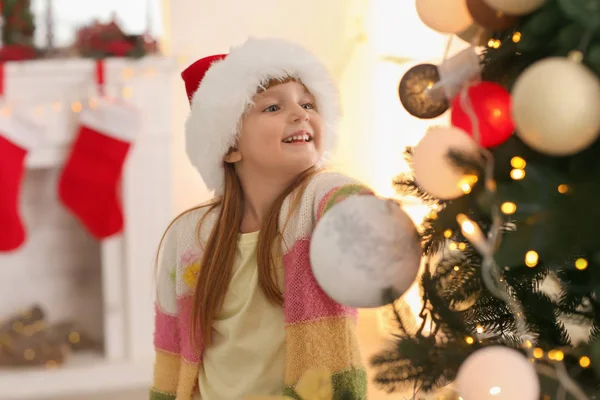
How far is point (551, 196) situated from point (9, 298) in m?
2.50

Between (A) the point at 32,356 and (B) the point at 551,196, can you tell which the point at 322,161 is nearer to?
(B) the point at 551,196

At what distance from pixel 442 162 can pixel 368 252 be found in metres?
0.12

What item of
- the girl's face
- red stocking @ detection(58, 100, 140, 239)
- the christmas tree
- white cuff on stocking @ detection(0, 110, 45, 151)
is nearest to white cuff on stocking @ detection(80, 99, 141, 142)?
red stocking @ detection(58, 100, 140, 239)

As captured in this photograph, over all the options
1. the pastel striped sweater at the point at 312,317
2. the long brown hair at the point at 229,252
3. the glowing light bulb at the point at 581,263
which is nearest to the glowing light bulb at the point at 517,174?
the glowing light bulb at the point at 581,263

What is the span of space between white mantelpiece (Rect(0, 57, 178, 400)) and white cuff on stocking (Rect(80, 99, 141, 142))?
0.05 metres

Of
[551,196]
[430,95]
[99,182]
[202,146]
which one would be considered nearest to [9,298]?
[99,182]

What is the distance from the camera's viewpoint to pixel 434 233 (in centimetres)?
82

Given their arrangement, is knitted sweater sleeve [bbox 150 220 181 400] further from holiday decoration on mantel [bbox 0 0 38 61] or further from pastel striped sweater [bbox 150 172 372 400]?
holiday decoration on mantel [bbox 0 0 38 61]

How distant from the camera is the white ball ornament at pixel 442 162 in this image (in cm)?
73

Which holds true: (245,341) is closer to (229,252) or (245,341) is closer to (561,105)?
(229,252)

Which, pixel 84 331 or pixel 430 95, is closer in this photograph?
pixel 430 95

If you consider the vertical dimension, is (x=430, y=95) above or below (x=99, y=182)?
above

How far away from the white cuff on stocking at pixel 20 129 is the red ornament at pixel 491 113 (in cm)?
204

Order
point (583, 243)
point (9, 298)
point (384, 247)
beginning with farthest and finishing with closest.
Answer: point (9, 298)
point (384, 247)
point (583, 243)
